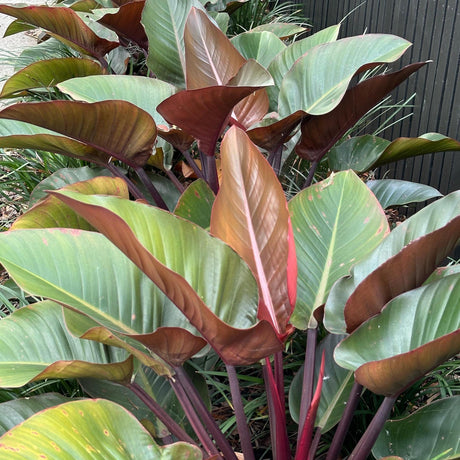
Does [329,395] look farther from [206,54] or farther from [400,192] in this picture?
[206,54]

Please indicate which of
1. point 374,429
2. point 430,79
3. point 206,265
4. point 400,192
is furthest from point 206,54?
point 430,79

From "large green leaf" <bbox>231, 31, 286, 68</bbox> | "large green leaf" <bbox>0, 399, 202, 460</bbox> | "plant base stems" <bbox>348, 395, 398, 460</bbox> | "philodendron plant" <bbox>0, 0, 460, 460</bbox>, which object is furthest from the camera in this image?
"large green leaf" <bbox>231, 31, 286, 68</bbox>

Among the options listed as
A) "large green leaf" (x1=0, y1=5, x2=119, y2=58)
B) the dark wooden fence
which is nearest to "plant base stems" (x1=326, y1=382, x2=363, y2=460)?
the dark wooden fence

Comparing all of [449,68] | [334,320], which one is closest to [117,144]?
[334,320]

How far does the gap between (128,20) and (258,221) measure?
1.67 metres

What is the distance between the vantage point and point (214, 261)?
3.75ft

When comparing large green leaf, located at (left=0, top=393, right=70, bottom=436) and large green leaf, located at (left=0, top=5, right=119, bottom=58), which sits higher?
large green leaf, located at (left=0, top=5, right=119, bottom=58)

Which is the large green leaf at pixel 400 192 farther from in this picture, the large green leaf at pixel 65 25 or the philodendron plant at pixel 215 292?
the large green leaf at pixel 65 25

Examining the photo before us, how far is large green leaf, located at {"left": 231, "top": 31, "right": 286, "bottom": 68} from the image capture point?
89.4 inches

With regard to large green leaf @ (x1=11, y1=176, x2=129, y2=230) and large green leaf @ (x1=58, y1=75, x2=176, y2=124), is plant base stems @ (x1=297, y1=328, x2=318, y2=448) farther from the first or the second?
large green leaf @ (x1=58, y1=75, x2=176, y2=124)

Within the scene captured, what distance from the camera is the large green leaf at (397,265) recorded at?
1.03m

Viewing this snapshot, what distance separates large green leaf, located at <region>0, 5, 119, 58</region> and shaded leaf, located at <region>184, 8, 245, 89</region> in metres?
0.85

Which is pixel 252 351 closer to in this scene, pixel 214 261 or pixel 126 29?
pixel 214 261

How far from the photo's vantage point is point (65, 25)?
100.0 inches
